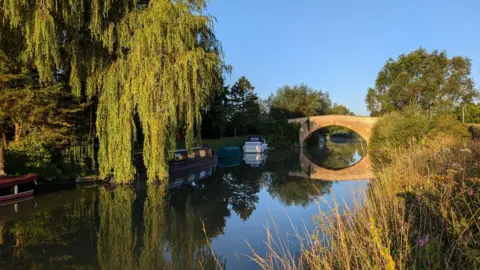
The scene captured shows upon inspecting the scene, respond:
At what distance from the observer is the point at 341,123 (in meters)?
38.5

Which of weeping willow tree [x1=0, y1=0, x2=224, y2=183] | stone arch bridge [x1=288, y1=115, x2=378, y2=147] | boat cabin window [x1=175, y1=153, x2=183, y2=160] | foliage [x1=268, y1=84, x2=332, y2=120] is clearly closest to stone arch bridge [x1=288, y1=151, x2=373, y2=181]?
boat cabin window [x1=175, y1=153, x2=183, y2=160]

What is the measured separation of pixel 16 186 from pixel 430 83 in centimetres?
4217

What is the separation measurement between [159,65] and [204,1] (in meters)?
3.21

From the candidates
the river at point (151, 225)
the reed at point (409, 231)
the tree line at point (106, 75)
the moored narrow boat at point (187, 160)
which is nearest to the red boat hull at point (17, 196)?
the river at point (151, 225)

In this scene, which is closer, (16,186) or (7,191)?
(7,191)

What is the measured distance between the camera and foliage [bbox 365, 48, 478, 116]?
3778 centimetres

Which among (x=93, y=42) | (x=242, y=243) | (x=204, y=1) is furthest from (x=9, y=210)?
(x=204, y=1)

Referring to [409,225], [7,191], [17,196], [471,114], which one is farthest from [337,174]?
[471,114]

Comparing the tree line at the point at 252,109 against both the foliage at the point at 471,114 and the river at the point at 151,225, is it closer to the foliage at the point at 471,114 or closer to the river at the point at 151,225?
the foliage at the point at 471,114

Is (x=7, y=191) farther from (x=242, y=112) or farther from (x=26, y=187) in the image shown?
(x=242, y=112)

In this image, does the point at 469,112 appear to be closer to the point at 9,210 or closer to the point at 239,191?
the point at 239,191

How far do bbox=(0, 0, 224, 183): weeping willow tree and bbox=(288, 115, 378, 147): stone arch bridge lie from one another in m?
29.6

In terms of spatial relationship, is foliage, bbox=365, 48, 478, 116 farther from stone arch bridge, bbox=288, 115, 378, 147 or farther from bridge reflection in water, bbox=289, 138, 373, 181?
bridge reflection in water, bbox=289, 138, 373, 181

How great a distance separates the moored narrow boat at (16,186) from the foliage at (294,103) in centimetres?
3811
